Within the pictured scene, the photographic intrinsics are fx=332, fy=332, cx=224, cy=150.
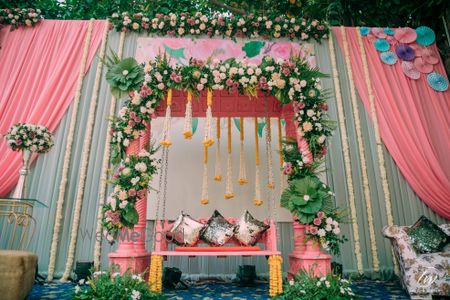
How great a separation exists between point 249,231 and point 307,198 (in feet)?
2.84

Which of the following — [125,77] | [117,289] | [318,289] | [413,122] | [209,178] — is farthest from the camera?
[413,122]

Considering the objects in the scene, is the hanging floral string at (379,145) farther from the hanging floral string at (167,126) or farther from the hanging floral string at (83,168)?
the hanging floral string at (83,168)

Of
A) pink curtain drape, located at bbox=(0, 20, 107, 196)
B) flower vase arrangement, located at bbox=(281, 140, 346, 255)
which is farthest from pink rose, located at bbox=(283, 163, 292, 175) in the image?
pink curtain drape, located at bbox=(0, 20, 107, 196)

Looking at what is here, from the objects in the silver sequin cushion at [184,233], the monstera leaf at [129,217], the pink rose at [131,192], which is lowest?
the silver sequin cushion at [184,233]

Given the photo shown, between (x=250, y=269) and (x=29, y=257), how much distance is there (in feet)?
7.75

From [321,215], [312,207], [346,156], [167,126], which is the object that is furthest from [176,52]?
[321,215]

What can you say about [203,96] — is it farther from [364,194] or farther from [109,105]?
[364,194]

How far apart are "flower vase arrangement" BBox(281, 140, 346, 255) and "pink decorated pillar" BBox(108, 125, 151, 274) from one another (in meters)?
1.44

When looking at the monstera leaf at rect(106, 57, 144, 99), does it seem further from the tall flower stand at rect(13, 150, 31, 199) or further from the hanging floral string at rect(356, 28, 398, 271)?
the hanging floral string at rect(356, 28, 398, 271)

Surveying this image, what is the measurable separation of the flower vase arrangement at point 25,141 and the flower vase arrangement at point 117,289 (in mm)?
1777

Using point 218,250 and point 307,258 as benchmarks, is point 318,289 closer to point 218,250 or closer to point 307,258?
point 307,258

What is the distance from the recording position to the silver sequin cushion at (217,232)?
3676 millimetres

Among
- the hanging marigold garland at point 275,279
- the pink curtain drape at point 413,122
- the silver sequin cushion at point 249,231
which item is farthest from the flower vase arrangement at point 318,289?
the pink curtain drape at point 413,122

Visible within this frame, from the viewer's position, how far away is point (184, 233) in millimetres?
3656
